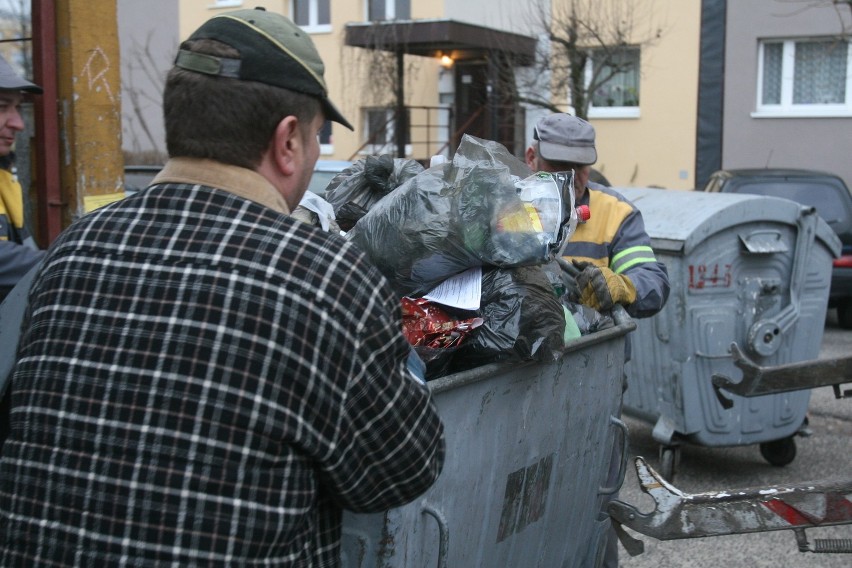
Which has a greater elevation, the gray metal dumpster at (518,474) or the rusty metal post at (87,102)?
A: the rusty metal post at (87,102)

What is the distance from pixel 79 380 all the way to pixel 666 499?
7.41ft

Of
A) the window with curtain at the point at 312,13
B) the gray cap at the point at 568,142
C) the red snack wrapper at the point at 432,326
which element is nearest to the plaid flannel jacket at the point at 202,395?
the red snack wrapper at the point at 432,326

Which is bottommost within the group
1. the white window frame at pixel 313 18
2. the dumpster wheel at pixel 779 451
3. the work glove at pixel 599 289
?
the dumpster wheel at pixel 779 451

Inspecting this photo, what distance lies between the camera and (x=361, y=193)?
3205 millimetres

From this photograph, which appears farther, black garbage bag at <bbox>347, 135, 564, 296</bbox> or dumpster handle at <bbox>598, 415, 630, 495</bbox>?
dumpster handle at <bbox>598, 415, 630, 495</bbox>

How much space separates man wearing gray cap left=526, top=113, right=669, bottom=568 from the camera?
13.1 feet

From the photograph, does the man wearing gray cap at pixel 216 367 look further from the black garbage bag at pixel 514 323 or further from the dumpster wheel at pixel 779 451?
the dumpster wheel at pixel 779 451

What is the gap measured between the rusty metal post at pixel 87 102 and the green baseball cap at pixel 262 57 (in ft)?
8.49

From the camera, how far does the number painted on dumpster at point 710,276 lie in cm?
565

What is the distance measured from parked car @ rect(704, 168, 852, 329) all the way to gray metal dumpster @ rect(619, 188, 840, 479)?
16.8 ft

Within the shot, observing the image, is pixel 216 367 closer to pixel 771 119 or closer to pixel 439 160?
pixel 439 160

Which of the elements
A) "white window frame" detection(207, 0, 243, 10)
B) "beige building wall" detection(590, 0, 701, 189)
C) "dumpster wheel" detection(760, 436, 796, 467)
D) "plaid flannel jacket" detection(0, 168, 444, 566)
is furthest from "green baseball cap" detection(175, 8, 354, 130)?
"white window frame" detection(207, 0, 243, 10)

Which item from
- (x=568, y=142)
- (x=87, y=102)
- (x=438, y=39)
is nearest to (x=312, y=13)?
(x=438, y=39)

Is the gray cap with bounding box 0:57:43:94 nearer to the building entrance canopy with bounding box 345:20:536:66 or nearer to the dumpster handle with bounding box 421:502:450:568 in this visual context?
the dumpster handle with bounding box 421:502:450:568
